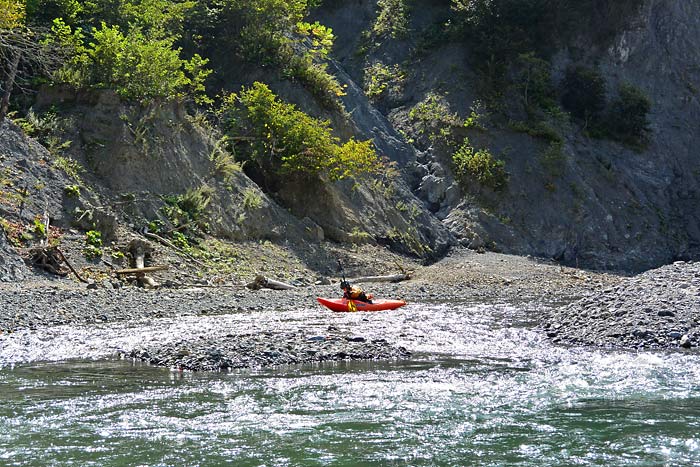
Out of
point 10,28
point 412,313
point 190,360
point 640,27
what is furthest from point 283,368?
point 640,27

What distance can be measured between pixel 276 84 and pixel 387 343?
1931cm

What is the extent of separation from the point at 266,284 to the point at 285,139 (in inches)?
270

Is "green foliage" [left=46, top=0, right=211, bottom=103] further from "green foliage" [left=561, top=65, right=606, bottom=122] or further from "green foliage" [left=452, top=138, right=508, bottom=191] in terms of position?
"green foliage" [left=561, top=65, right=606, bottom=122]

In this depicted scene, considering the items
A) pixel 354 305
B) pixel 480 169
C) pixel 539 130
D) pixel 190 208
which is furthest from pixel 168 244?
pixel 539 130

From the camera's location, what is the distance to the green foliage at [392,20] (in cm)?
4116

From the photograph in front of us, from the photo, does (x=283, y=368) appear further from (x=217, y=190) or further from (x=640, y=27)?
(x=640, y=27)

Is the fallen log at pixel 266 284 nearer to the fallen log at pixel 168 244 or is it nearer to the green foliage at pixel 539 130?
the fallen log at pixel 168 244

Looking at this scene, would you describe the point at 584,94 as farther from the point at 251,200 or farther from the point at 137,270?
the point at 137,270

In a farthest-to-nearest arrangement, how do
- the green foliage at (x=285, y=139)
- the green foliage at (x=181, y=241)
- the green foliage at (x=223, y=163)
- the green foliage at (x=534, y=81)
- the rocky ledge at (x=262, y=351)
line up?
the green foliage at (x=534, y=81), the green foliage at (x=285, y=139), the green foliage at (x=223, y=163), the green foliage at (x=181, y=241), the rocky ledge at (x=262, y=351)

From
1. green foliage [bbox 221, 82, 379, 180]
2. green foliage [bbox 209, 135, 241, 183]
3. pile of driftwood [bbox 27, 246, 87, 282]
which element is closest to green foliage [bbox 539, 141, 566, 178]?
green foliage [bbox 221, 82, 379, 180]

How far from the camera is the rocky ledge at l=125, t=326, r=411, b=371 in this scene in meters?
12.5

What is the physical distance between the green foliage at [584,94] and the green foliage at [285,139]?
1535cm

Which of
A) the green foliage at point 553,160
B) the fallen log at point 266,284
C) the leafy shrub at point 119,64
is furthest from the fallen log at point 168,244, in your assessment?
the green foliage at point 553,160

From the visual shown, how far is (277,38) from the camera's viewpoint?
32312mm
